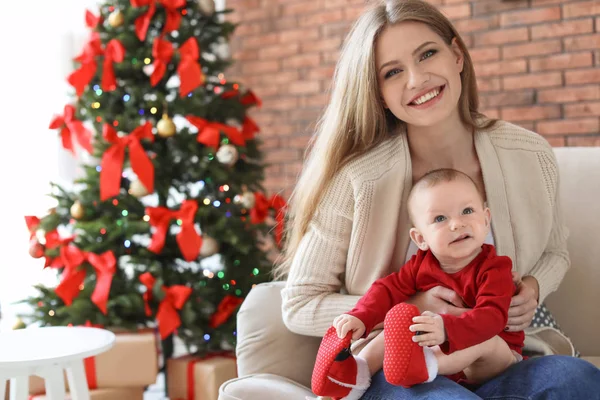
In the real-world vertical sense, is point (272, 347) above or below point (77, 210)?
below

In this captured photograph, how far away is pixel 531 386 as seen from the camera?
1.37 meters

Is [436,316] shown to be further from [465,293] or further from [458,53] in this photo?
[458,53]

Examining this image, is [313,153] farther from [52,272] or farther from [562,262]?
[52,272]

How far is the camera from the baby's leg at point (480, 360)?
4.67 ft

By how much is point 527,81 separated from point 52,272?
8.33ft

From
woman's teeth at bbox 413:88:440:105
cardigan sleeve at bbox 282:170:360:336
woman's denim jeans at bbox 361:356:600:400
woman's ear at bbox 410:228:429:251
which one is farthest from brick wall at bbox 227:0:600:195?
woman's denim jeans at bbox 361:356:600:400

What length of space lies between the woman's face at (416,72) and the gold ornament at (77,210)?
1.48 meters

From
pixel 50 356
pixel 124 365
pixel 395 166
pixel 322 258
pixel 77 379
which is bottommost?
pixel 124 365

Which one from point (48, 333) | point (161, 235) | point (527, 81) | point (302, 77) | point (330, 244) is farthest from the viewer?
point (302, 77)

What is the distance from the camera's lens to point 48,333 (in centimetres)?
217

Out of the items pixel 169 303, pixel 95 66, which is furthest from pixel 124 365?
pixel 95 66

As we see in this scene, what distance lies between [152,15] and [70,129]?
0.55 meters

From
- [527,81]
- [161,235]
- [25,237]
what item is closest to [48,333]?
[161,235]

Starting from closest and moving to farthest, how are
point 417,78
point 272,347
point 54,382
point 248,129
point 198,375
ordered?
point 417,78 < point 272,347 < point 54,382 < point 198,375 < point 248,129
